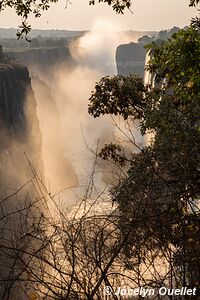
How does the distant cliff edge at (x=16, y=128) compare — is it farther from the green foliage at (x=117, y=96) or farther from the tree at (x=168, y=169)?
the tree at (x=168, y=169)

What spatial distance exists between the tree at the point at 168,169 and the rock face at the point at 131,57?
12108 centimetres

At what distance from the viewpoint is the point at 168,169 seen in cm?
729

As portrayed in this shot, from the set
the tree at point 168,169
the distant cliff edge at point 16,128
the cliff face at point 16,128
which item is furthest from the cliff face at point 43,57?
the tree at point 168,169

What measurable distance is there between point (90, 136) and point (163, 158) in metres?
97.5

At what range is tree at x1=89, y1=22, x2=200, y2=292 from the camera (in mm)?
5402

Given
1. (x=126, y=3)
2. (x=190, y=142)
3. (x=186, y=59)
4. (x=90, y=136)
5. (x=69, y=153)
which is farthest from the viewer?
(x=90, y=136)

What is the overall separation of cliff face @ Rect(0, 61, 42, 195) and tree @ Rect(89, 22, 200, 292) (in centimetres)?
2290

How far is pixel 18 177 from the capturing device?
4041 centimetres

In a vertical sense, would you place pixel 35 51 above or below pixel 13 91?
above

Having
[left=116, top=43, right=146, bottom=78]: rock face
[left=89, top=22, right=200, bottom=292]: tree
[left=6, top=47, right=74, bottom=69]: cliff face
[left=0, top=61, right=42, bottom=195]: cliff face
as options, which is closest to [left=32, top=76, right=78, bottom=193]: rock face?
[left=0, top=61, right=42, bottom=195]: cliff face

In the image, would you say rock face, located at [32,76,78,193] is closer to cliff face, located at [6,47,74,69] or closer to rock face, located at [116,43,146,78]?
cliff face, located at [6,47,74,69]

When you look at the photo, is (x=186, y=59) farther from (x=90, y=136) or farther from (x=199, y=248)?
(x=90, y=136)

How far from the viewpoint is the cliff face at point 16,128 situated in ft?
126

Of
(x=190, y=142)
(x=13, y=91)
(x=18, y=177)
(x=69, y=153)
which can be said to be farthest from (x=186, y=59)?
(x=69, y=153)
